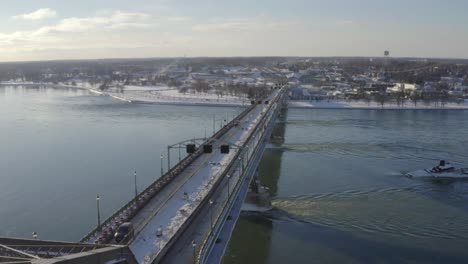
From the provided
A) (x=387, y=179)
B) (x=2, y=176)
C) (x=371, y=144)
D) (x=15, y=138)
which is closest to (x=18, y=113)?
(x=15, y=138)

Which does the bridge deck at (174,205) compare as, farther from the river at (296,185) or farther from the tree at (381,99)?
the tree at (381,99)

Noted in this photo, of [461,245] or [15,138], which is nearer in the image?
[461,245]

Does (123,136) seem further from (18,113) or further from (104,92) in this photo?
(104,92)

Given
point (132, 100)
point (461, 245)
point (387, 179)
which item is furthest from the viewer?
point (132, 100)

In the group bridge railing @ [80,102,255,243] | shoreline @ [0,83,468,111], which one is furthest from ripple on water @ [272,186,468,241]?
shoreline @ [0,83,468,111]

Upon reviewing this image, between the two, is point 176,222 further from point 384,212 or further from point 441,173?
point 441,173

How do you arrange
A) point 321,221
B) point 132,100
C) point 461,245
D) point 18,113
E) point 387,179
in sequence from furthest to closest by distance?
1. point 132,100
2. point 18,113
3. point 387,179
4. point 321,221
5. point 461,245

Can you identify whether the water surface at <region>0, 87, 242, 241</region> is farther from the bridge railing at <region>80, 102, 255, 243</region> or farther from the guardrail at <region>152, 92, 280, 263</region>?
the guardrail at <region>152, 92, 280, 263</region>
